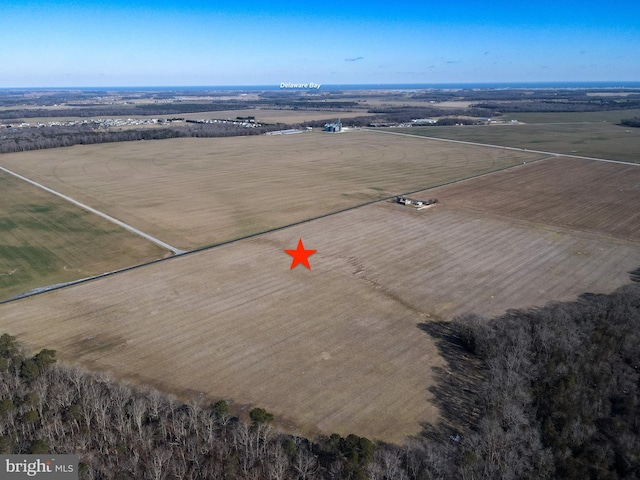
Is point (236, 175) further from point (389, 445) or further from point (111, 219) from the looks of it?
point (389, 445)

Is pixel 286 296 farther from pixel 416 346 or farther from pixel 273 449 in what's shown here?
pixel 273 449

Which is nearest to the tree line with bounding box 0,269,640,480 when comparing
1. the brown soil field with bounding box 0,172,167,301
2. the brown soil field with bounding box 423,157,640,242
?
the brown soil field with bounding box 0,172,167,301

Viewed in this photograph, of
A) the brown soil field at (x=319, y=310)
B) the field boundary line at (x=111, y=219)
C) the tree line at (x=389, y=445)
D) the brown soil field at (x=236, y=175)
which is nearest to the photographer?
the tree line at (x=389, y=445)

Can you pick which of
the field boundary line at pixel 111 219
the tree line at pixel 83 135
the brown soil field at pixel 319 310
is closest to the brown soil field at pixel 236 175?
the field boundary line at pixel 111 219

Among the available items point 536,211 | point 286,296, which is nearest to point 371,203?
point 536,211

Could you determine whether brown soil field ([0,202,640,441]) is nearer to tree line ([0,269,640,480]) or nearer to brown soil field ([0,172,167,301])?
tree line ([0,269,640,480])

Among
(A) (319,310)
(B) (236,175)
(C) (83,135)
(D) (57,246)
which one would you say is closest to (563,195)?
(A) (319,310)

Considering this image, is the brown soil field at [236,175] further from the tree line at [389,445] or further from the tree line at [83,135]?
the tree line at [389,445]
